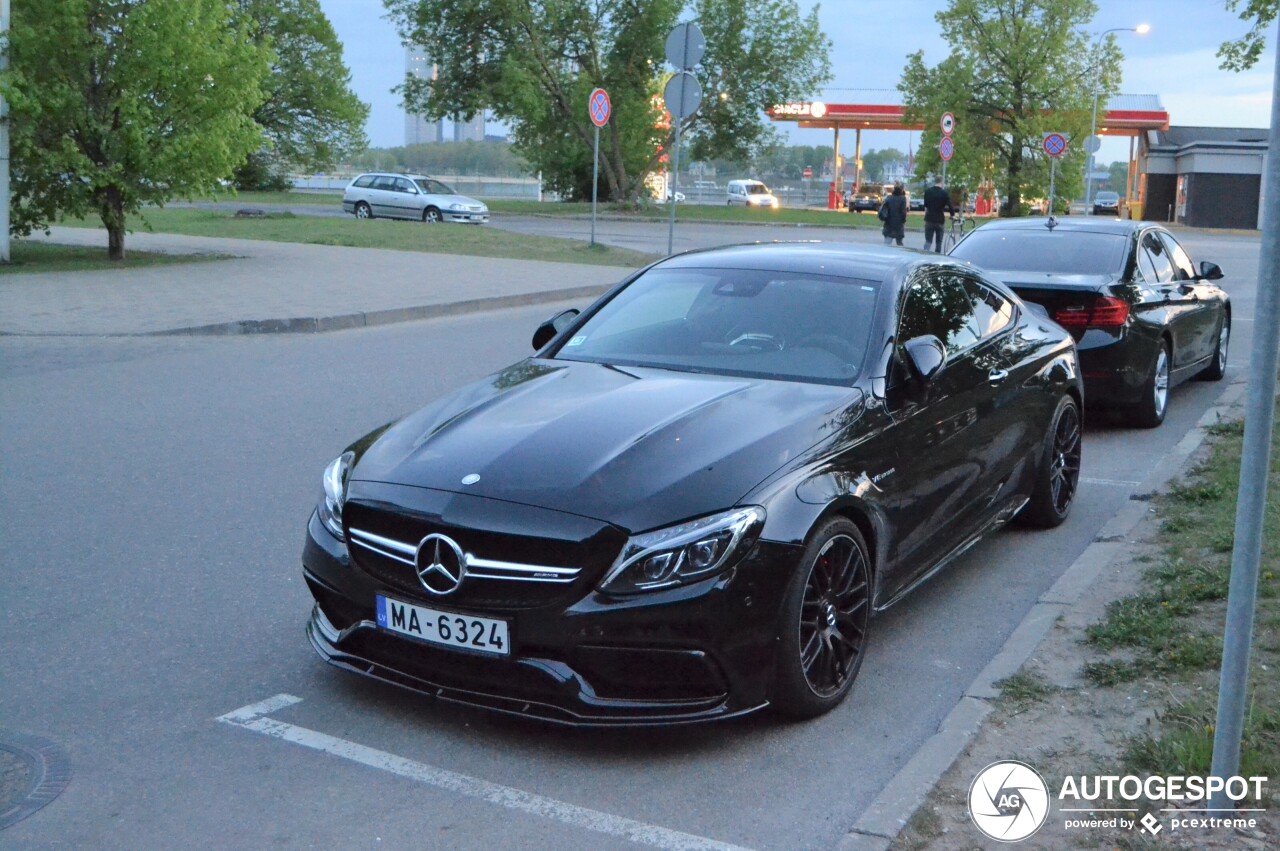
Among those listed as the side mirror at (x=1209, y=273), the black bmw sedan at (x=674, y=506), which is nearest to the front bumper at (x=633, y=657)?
the black bmw sedan at (x=674, y=506)

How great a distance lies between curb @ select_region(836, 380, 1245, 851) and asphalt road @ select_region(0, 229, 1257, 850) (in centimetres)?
12

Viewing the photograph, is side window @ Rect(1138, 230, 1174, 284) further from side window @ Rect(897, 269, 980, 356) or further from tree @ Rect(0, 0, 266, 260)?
tree @ Rect(0, 0, 266, 260)

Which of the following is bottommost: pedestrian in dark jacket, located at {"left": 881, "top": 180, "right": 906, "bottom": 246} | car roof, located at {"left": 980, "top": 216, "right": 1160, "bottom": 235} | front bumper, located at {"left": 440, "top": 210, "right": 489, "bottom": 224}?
car roof, located at {"left": 980, "top": 216, "right": 1160, "bottom": 235}

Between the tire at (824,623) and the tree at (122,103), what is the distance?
56.1 ft

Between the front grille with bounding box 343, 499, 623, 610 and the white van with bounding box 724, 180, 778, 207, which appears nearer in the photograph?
the front grille with bounding box 343, 499, 623, 610

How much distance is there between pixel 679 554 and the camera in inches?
158

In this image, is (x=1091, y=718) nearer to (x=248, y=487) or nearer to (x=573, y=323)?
(x=573, y=323)

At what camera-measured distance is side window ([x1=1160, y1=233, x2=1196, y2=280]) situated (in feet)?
35.8

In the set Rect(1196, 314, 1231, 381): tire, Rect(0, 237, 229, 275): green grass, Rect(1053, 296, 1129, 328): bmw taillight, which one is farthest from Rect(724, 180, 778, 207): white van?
Rect(1053, 296, 1129, 328): bmw taillight

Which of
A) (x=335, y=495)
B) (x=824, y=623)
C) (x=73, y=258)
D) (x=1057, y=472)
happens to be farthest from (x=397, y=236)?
(x=824, y=623)

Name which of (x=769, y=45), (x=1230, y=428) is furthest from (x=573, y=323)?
(x=769, y=45)

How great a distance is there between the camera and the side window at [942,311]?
5.67 meters

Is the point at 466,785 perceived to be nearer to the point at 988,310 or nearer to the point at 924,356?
the point at 924,356

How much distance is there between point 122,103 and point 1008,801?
61.0 ft
